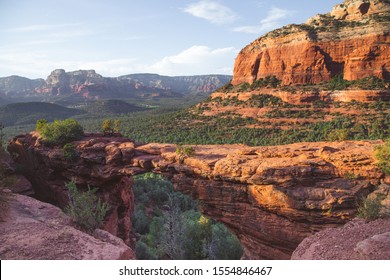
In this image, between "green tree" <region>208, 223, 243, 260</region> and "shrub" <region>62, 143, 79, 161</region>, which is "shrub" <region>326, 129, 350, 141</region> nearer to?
"green tree" <region>208, 223, 243, 260</region>

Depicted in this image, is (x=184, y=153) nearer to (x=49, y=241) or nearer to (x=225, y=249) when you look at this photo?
(x=225, y=249)

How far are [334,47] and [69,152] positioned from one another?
54.1 meters

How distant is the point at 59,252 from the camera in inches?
281

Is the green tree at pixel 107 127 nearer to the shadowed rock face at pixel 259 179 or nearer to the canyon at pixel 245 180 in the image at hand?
the canyon at pixel 245 180

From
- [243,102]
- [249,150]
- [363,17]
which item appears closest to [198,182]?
[249,150]

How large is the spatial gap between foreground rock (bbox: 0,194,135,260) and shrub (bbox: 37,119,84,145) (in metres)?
8.14

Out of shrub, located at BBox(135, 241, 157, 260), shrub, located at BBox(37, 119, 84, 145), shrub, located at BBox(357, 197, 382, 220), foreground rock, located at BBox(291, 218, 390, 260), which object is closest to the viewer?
foreground rock, located at BBox(291, 218, 390, 260)

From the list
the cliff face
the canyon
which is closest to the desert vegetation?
the canyon

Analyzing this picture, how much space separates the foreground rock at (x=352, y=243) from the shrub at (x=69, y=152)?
13126 mm

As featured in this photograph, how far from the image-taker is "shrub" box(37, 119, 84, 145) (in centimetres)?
1742

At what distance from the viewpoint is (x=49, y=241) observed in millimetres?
7562

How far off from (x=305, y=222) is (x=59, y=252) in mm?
8640

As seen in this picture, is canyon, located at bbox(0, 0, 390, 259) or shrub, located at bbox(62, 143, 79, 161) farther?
shrub, located at bbox(62, 143, 79, 161)

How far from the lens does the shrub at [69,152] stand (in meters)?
16.2
